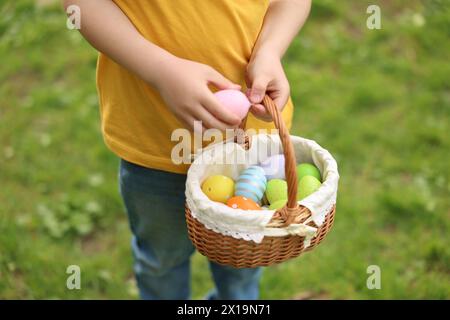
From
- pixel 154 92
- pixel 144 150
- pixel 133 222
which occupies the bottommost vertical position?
pixel 133 222

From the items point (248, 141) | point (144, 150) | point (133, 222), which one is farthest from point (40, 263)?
point (248, 141)

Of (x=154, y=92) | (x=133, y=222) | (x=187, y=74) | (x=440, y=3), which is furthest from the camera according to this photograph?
(x=440, y=3)

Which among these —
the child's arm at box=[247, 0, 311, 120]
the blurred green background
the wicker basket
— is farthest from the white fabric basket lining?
the blurred green background

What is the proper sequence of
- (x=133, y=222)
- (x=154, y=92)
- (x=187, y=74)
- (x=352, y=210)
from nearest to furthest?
(x=187, y=74), (x=154, y=92), (x=133, y=222), (x=352, y=210)

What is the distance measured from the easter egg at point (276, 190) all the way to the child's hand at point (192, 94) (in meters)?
0.16

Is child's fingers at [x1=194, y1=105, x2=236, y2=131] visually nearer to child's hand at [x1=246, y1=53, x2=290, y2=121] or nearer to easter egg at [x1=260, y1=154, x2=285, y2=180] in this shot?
child's hand at [x1=246, y1=53, x2=290, y2=121]

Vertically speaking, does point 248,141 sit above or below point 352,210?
above

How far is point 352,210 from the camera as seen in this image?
195 centimetres

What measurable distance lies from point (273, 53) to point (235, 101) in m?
0.14

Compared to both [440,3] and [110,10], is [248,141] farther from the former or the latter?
[440,3]

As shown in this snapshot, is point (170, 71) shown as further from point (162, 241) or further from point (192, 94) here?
point (162, 241)

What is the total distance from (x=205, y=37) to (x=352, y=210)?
1.05 meters

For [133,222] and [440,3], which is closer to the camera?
[133,222]

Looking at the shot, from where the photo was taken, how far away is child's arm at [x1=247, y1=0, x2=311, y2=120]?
1.02 m
